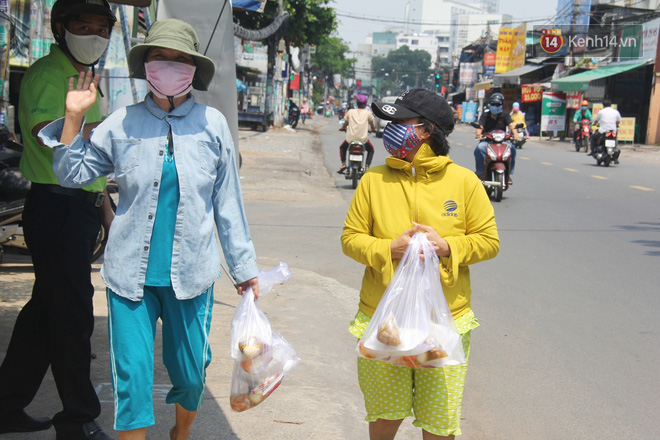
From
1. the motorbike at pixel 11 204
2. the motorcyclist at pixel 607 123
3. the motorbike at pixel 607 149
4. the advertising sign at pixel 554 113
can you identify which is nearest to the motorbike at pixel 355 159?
the motorbike at pixel 11 204

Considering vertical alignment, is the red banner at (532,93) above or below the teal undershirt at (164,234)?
above

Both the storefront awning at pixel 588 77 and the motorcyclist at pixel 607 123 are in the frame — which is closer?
the motorcyclist at pixel 607 123

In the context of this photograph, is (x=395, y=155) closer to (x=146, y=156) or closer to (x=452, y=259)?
(x=452, y=259)

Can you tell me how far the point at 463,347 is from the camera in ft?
9.45

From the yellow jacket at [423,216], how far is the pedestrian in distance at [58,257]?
116cm

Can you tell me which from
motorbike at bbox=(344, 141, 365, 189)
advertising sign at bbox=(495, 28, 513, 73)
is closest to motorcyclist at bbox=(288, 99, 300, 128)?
advertising sign at bbox=(495, 28, 513, 73)

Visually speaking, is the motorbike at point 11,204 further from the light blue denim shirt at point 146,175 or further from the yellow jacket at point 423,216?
the yellow jacket at point 423,216

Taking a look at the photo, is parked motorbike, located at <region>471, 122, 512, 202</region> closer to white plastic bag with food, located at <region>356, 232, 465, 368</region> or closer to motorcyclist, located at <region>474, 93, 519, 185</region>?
motorcyclist, located at <region>474, 93, 519, 185</region>

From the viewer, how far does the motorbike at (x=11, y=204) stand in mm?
6281

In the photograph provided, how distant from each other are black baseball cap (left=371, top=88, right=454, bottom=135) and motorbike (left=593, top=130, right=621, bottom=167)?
18579 mm

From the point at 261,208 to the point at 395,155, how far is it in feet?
27.5

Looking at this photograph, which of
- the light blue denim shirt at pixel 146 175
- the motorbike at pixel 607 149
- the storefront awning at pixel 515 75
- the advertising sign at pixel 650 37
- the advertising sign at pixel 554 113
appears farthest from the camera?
the storefront awning at pixel 515 75

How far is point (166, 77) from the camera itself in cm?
280

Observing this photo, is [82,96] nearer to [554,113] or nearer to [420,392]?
[420,392]
